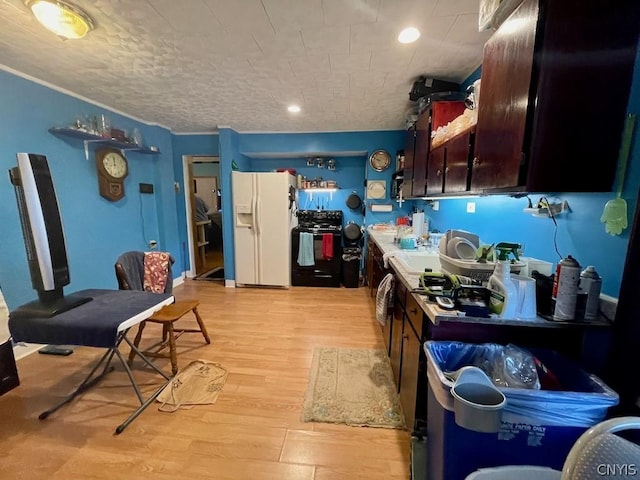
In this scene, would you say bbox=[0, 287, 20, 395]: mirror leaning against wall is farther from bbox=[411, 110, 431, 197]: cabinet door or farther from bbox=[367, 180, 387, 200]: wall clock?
bbox=[367, 180, 387, 200]: wall clock

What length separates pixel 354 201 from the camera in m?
4.67

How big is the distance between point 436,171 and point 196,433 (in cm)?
252

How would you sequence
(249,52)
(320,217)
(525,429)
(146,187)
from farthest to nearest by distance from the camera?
(320,217) < (146,187) < (249,52) < (525,429)

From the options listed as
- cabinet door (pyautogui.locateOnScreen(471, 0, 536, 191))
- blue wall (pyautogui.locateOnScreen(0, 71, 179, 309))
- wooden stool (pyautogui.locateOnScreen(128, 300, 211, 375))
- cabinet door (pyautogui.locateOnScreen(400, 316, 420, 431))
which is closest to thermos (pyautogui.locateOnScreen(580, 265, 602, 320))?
cabinet door (pyautogui.locateOnScreen(471, 0, 536, 191))

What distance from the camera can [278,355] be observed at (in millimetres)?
2418

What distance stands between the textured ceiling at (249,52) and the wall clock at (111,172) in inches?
23.1

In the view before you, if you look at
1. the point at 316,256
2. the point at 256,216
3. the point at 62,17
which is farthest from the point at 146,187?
the point at 316,256

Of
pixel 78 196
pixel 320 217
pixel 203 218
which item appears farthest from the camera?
pixel 203 218

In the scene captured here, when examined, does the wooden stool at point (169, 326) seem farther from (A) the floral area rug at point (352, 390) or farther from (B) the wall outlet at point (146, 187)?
(B) the wall outlet at point (146, 187)

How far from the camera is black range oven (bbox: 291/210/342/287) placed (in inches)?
166

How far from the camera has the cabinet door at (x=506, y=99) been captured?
102cm

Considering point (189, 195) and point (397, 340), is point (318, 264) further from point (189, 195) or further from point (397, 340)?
point (189, 195)

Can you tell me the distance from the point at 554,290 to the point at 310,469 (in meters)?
1.46

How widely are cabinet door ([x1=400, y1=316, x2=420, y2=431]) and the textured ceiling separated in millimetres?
1880
